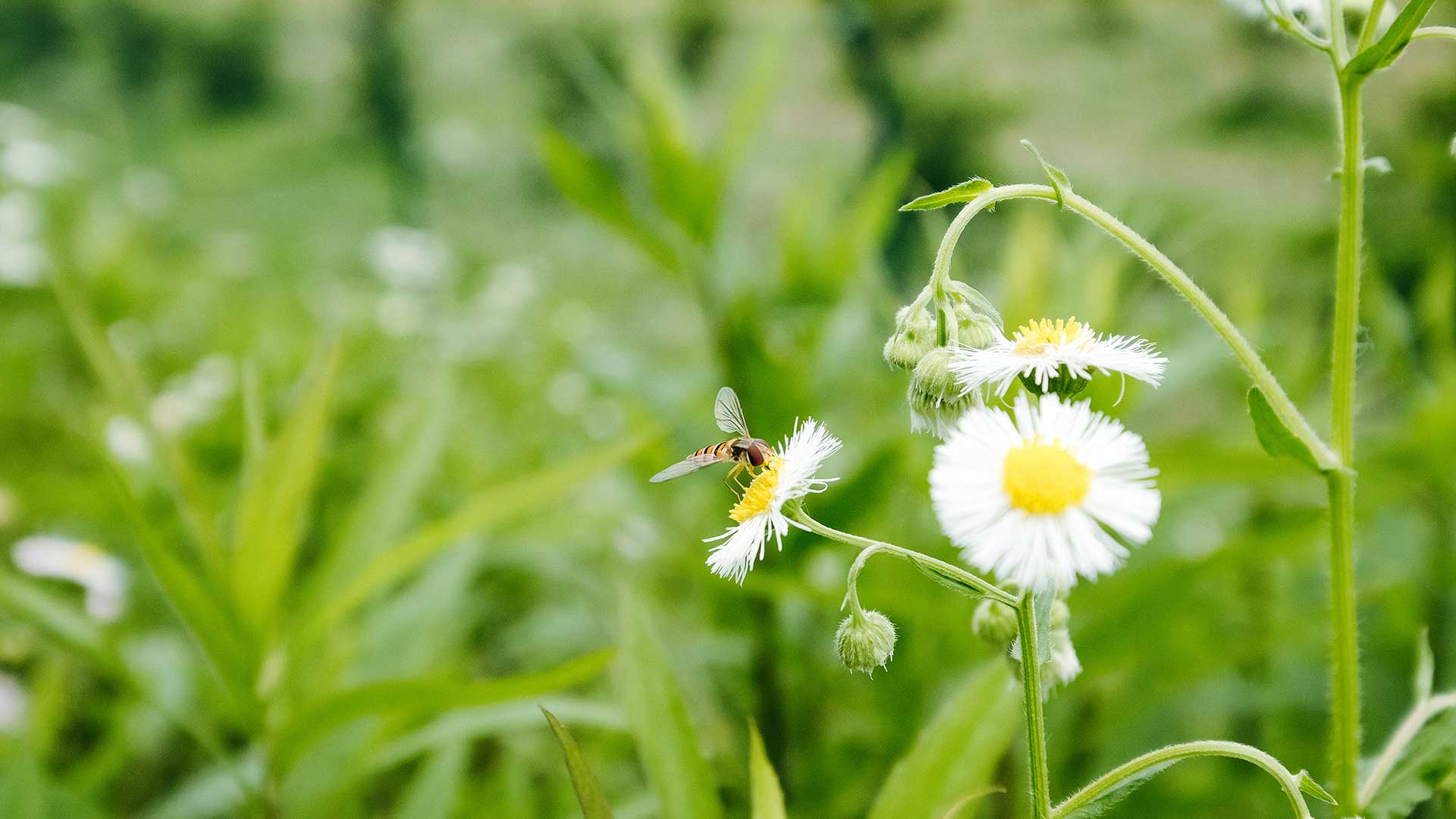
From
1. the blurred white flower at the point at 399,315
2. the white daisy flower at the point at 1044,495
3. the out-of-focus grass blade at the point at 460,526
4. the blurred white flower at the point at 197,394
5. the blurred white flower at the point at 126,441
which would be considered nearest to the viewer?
the white daisy flower at the point at 1044,495

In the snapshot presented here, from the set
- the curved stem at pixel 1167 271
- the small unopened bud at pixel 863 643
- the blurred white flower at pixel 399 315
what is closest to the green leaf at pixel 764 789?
the small unopened bud at pixel 863 643

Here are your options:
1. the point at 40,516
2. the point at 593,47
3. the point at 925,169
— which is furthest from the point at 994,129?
the point at 40,516

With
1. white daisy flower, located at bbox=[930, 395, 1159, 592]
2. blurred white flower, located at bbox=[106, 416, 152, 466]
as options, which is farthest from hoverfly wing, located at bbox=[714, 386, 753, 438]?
blurred white flower, located at bbox=[106, 416, 152, 466]

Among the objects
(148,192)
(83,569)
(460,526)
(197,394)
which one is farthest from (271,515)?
(148,192)

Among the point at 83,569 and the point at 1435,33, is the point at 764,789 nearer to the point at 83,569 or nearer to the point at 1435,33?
the point at 1435,33

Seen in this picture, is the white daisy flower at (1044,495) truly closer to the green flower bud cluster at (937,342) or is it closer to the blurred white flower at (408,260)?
the green flower bud cluster at (937,342)

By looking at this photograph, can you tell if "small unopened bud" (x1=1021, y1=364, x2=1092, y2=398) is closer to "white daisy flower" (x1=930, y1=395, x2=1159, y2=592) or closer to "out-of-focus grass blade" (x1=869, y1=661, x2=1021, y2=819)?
"white daisy flower" (x1=930, y1=395, x2=1159, y2=592)

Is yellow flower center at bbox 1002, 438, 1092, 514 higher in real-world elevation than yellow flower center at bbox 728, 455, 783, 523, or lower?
lower
